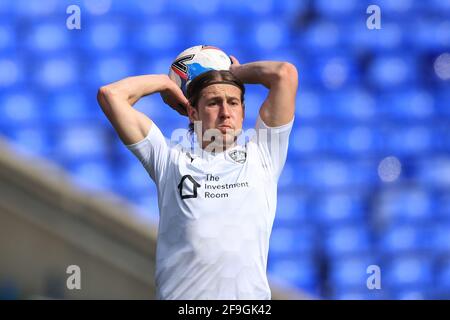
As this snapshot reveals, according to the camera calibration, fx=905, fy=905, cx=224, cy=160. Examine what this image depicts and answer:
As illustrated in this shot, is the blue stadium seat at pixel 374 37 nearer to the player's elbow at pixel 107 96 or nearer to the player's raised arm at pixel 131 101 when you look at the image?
the player's raised arm at pixel 131 101

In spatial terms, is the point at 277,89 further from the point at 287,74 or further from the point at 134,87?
the point at 134,87

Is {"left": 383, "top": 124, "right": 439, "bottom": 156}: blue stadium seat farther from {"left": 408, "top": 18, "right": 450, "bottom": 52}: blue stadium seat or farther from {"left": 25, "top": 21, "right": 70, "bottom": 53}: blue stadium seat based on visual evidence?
{"left": 25, "top": 21, "right": 70, "bottom": 53}: blue stadium seat

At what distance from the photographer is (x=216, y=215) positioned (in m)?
2.42

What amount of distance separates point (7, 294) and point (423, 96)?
8.08 ft

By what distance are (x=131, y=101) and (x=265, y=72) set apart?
40cm

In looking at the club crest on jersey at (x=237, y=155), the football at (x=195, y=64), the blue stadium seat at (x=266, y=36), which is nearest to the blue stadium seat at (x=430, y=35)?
the blue stadium seat at (x=266, y=36)

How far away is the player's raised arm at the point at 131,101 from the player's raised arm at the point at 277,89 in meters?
0.24

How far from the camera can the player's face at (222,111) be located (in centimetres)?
250

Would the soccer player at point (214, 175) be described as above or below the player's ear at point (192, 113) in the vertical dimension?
below

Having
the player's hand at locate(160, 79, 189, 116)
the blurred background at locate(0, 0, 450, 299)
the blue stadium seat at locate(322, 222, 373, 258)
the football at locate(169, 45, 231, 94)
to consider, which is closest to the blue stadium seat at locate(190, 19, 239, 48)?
the blurred background at locate(0, 0, 450, 299)

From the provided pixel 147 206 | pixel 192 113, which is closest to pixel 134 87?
pixel 192 113

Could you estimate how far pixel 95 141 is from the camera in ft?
15.0

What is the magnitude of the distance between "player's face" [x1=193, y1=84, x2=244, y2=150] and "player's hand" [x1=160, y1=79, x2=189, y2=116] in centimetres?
9
